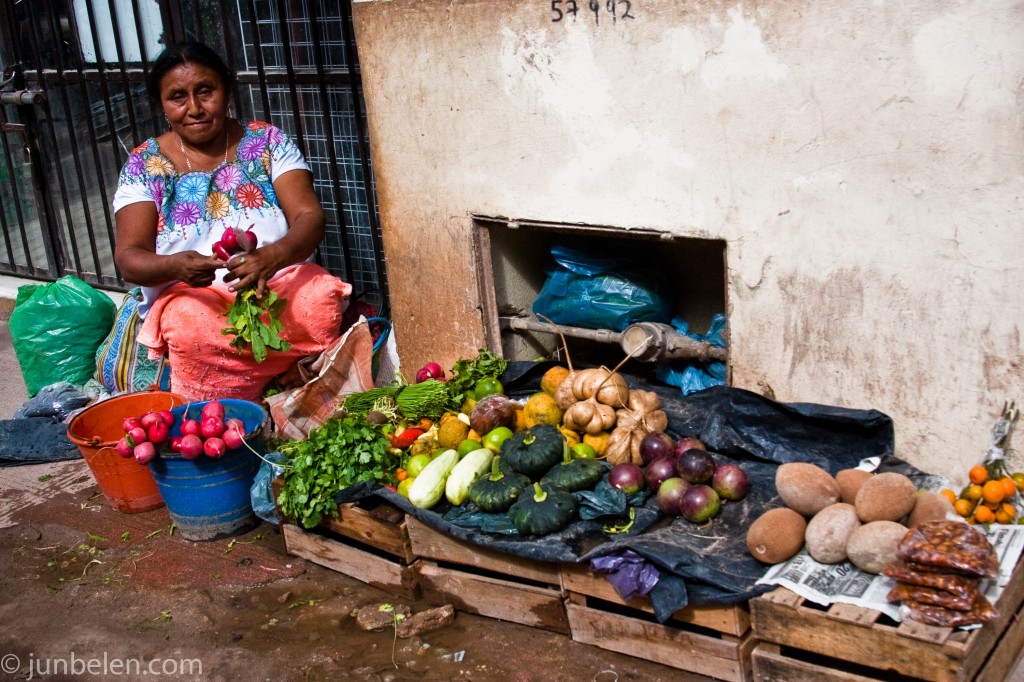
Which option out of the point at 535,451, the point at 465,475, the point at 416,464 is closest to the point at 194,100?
the point at 416,464

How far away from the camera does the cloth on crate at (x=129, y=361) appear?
565cm

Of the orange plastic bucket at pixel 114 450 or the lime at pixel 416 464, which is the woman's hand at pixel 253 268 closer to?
the orange plastic bucket at pixel 114 450

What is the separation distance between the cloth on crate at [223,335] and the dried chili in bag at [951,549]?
122 inches

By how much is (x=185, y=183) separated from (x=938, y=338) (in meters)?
3.54

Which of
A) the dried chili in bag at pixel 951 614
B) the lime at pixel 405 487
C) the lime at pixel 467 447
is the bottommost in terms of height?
the lime at pixel 405 487

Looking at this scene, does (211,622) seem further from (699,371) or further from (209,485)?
(699,371)

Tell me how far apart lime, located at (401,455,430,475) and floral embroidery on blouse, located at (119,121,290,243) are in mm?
1622

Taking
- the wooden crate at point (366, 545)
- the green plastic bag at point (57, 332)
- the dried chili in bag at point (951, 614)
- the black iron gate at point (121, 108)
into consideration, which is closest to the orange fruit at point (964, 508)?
the dried chili in bag at point (951, 614)

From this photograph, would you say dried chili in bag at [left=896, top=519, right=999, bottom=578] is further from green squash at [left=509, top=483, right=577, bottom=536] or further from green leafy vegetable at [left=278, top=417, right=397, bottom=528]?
green leafy vegetable at [left=278, top=417, right=397, bottom=528]

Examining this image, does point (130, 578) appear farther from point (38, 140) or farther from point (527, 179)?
point (38, 140)

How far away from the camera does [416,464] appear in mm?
4164

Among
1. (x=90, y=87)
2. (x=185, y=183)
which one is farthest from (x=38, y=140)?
(x=185, y=183)

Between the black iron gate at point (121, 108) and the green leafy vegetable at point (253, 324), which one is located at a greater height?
the black iron gate at point (121, 108)

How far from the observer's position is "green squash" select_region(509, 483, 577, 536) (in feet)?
11.6
